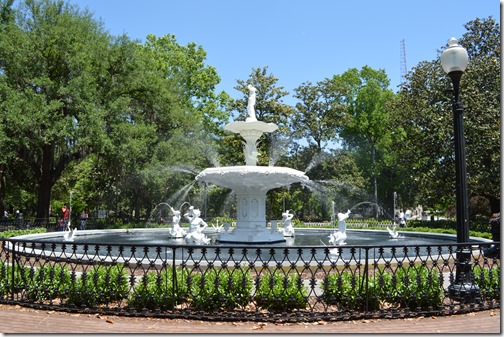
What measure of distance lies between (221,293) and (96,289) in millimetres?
2065

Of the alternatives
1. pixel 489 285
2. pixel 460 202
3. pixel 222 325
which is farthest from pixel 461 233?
pixel 222 325

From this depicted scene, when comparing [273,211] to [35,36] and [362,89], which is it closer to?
[362,89]

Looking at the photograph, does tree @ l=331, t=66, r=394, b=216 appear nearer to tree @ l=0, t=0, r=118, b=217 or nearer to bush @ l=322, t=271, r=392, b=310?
tree @ l=0, t=0, r=118, b=217

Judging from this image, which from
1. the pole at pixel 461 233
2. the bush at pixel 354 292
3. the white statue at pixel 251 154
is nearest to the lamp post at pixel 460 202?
the pole at pixel 461 233

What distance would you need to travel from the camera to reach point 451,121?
1185 inches

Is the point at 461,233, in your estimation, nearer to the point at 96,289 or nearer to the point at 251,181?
the point at 96,289

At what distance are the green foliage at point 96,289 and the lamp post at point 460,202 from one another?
5.49 m

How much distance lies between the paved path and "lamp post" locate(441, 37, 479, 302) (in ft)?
1.63

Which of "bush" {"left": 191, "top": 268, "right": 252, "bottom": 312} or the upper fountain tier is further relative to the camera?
the upper fountain tier

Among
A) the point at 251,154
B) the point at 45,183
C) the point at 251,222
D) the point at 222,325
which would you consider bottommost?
the point at 222,325

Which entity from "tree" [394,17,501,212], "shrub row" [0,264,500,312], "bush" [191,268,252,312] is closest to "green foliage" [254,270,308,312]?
"shrub row" [0,264,500,312]

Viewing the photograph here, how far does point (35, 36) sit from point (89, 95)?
462cm

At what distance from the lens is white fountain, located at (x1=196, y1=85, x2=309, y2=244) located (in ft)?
47.8

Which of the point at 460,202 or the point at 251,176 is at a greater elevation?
the point at 251,176
